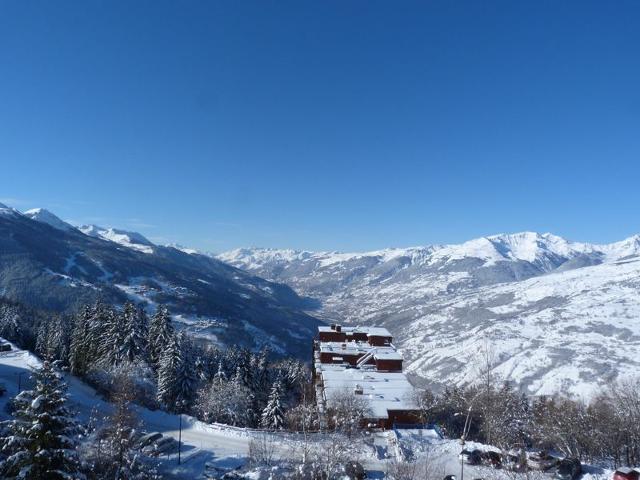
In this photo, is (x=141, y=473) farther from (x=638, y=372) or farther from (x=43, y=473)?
(x=638, y=372)

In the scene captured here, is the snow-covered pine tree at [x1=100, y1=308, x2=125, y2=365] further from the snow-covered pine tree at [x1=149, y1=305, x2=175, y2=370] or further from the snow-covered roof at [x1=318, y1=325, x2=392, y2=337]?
the snow-covered roof at [x1=318, y1=325, x2=392, y2=337]

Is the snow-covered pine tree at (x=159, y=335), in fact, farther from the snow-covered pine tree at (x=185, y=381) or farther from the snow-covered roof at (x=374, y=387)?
the snow-covered roof at (x=374, y=387)

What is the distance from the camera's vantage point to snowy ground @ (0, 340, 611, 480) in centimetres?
3136

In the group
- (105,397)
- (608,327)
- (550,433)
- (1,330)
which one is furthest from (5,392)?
→ (608,327)

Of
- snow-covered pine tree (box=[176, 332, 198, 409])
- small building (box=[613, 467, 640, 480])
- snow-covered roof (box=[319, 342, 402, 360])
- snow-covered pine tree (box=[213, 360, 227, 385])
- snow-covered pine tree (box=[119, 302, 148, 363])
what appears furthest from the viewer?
snow-covered roof (box=[319, 342, 402, 360])

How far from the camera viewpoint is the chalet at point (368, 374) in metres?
48.0

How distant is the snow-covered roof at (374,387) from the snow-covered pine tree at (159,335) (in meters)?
23.5

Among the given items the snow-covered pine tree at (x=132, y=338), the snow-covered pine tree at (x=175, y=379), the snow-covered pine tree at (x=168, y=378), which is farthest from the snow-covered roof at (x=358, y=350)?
the snow-covered pine tree at (x=132, y=338)

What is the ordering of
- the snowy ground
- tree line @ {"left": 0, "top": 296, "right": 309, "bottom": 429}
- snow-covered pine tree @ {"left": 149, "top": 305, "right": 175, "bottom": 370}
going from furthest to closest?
snow-covered pine tree @ {"left": 149, "top": 305, "right": 175, "bottom": 370}, tree line @ {"left": 0, "top": 296, "right": 309, "bottom": 429}, the snowy ground

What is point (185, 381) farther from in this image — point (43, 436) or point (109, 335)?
point (43, 436)

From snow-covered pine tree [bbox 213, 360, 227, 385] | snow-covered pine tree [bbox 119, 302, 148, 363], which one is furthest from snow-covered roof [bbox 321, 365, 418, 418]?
snow-covered pine tree [bbox 119, 302, 148, 363]

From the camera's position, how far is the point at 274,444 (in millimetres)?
36188

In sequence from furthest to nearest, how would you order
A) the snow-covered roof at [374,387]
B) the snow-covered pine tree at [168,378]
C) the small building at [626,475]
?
the snow-covered pine tree at [168,378] < the snow-covered roof at [374,387] < the small building at [626,475]

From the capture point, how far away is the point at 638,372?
433 ft
